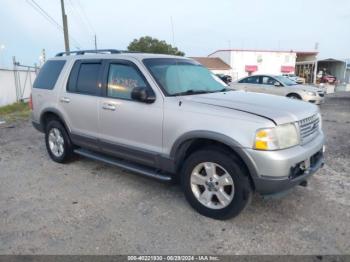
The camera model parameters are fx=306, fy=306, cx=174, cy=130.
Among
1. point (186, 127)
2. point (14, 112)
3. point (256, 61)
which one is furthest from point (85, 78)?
point (256, 61)

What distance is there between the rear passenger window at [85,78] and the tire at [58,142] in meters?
0.79

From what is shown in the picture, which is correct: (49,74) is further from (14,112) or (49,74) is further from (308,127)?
(14,112)

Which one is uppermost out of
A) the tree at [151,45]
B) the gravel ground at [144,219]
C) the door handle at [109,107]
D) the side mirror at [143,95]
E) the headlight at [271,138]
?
the tree at [151,45]

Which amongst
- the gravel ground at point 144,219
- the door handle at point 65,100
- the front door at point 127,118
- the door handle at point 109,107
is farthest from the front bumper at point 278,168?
the door handle at point 65,100

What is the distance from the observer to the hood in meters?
3.22

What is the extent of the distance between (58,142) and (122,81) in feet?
6.71

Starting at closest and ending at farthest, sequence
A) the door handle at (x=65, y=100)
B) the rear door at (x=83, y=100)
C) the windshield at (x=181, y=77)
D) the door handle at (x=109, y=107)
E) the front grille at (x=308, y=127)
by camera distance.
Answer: the front grille at (x=308, y=127) → the windshield at (x=181, y=77) → the door handle at (x=109, y=107) → the rear door at (x=83, y=100) → the door handle at (x=65, y=100)

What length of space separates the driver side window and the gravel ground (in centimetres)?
137

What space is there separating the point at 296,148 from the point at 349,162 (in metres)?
2.95

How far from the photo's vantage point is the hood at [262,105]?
3.22 meters

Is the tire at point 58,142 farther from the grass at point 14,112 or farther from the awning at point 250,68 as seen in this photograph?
the awning at point 250,68

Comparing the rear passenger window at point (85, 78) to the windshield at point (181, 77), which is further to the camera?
the rear passenger window at point (85, 78)

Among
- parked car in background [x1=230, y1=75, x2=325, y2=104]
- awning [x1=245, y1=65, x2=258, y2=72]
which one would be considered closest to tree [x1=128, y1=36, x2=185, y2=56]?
awning [x1=245, y1=65, x2=258, y2=72]

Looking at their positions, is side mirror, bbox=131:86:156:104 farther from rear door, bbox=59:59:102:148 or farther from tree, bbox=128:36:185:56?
tree, bbox=128:36:185:56
